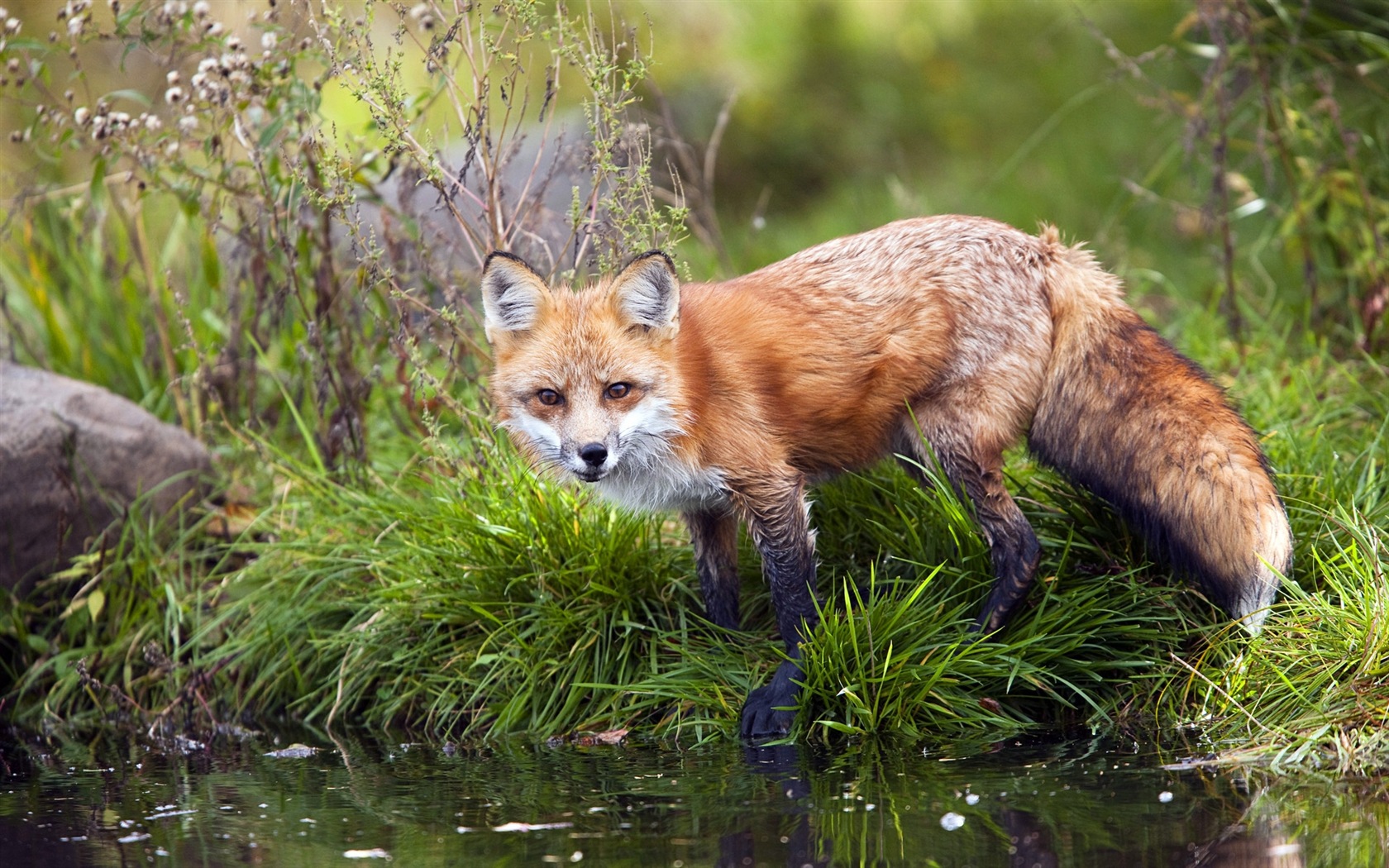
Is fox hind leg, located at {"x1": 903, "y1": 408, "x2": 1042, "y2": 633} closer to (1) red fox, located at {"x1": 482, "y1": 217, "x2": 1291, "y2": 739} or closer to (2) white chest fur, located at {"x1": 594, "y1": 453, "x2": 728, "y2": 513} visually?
(1) red fox, located at {"x1": 482, "y1": 217, "x2": 1291, "y2": 739}

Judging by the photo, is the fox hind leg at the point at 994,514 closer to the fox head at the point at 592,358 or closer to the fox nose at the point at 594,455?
the fox head at the point at 592,358

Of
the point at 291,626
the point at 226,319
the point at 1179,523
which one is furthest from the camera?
the point at 226,319

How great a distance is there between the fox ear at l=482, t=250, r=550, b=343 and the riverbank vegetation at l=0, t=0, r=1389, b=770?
536 millimetres

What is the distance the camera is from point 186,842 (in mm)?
3447

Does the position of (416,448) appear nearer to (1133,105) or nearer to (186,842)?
(186,842)

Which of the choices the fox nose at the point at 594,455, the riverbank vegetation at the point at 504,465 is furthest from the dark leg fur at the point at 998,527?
the fox nose at the point at 594,455

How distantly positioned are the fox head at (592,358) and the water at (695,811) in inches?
41.0

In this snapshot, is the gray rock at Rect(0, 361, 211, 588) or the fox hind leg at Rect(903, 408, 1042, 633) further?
the gray rock at Rect(0, 361, 211, 588)

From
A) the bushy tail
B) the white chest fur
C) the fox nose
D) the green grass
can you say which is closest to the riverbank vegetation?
the green grass

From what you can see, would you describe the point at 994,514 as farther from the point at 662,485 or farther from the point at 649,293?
the point at 649,293

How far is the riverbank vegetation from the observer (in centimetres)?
428

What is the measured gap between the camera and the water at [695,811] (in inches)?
119

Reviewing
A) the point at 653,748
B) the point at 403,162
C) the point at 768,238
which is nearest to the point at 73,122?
the point at 403,162

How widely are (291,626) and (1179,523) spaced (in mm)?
3523
